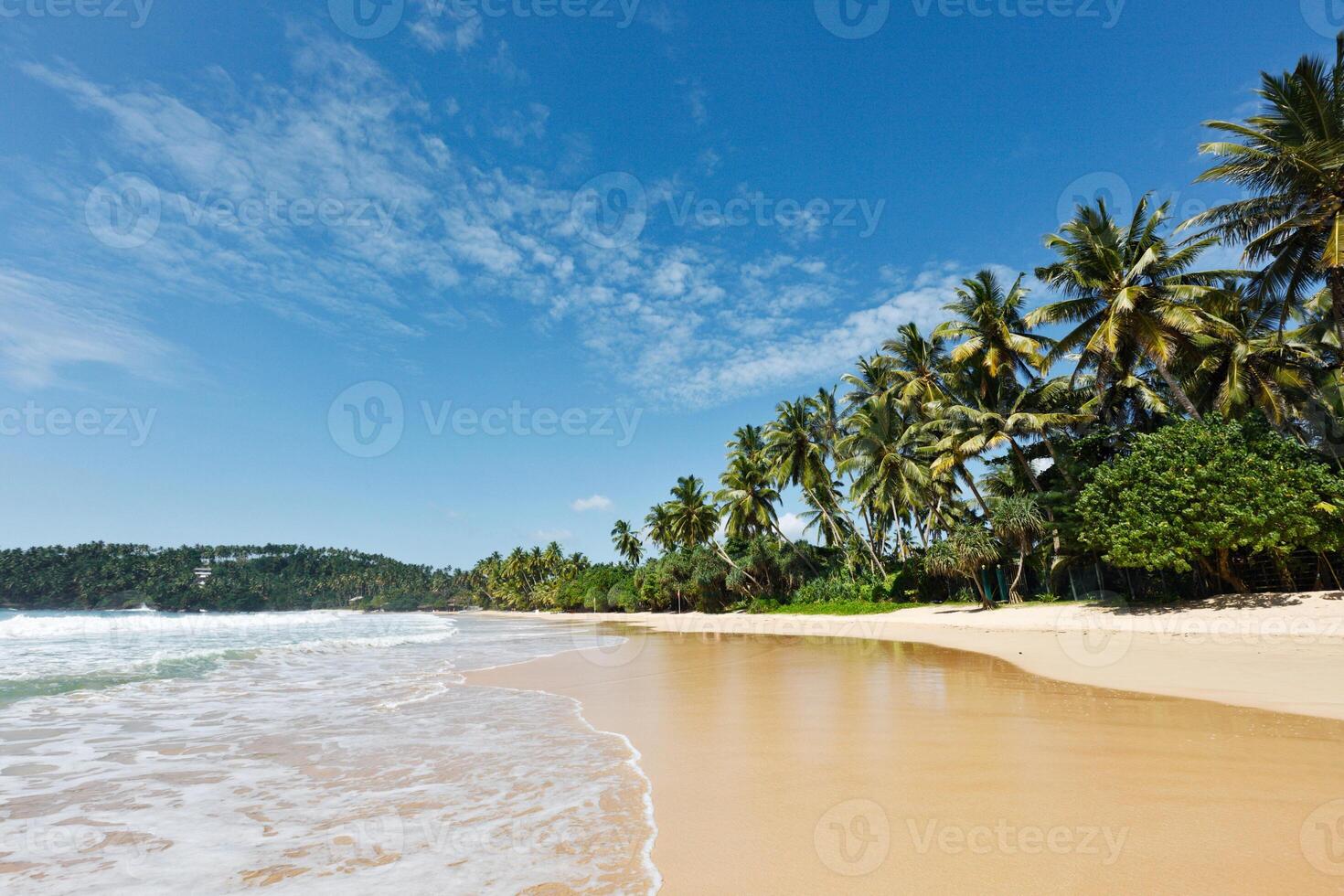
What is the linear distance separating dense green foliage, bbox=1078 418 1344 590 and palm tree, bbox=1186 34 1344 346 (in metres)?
3.78

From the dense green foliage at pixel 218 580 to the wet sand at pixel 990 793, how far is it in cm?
14191

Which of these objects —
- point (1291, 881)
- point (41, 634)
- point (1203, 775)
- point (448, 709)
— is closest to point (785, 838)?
point (1291, 881)

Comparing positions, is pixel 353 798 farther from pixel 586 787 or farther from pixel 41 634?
pixel 41 634

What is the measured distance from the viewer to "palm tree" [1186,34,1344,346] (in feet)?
47.4

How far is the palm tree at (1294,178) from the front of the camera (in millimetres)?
14461

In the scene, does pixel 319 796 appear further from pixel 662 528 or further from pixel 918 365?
pixel 662 528

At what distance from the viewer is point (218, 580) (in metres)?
141

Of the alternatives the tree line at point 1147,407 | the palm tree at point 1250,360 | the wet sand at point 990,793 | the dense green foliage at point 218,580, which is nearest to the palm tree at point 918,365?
the tree line at point 1147,407

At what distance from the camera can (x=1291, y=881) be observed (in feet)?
9.68

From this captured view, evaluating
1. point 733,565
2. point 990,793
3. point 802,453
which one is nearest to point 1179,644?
point 990,793

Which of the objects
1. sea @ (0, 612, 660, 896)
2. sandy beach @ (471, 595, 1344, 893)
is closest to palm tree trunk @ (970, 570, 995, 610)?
sandy beach @ (471, 595, 1344, 893)

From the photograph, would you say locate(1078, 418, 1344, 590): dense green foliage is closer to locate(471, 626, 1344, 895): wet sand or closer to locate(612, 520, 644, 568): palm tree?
locate(471, 626, 1344, 895): wet sand

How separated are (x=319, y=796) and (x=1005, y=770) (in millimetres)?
5792

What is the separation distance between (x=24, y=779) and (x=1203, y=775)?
10.5m
